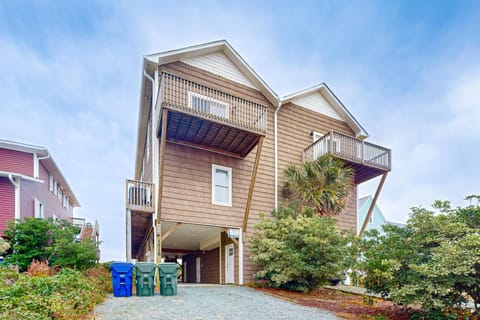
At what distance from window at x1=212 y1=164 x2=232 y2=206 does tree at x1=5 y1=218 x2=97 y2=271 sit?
498 centimetres

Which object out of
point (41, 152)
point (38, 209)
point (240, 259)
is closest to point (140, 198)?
point (240, 259)

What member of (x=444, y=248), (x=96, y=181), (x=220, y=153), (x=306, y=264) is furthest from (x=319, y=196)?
(x=96, y=181)

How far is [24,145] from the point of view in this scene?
1559cm

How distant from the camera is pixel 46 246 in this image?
1229cm

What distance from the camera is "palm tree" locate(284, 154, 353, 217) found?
13562 mm

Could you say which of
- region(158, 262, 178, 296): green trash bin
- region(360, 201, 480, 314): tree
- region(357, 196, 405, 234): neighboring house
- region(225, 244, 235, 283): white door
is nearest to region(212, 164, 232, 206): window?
region(225, 244, 235, 283): white door

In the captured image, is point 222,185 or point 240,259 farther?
point 222,185

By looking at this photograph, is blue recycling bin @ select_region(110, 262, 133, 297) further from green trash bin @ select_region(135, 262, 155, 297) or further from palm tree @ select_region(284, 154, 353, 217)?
palm tree @ select_region(284, 154, 353, 217)

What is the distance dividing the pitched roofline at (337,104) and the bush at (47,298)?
11.4 metres

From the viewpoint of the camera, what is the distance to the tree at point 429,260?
6.45 m

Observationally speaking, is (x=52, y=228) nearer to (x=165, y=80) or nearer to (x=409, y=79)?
(x=165, y=80)

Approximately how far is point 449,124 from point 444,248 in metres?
15.7

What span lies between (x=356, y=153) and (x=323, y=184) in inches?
108

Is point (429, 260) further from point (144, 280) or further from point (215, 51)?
point (215, 51)
